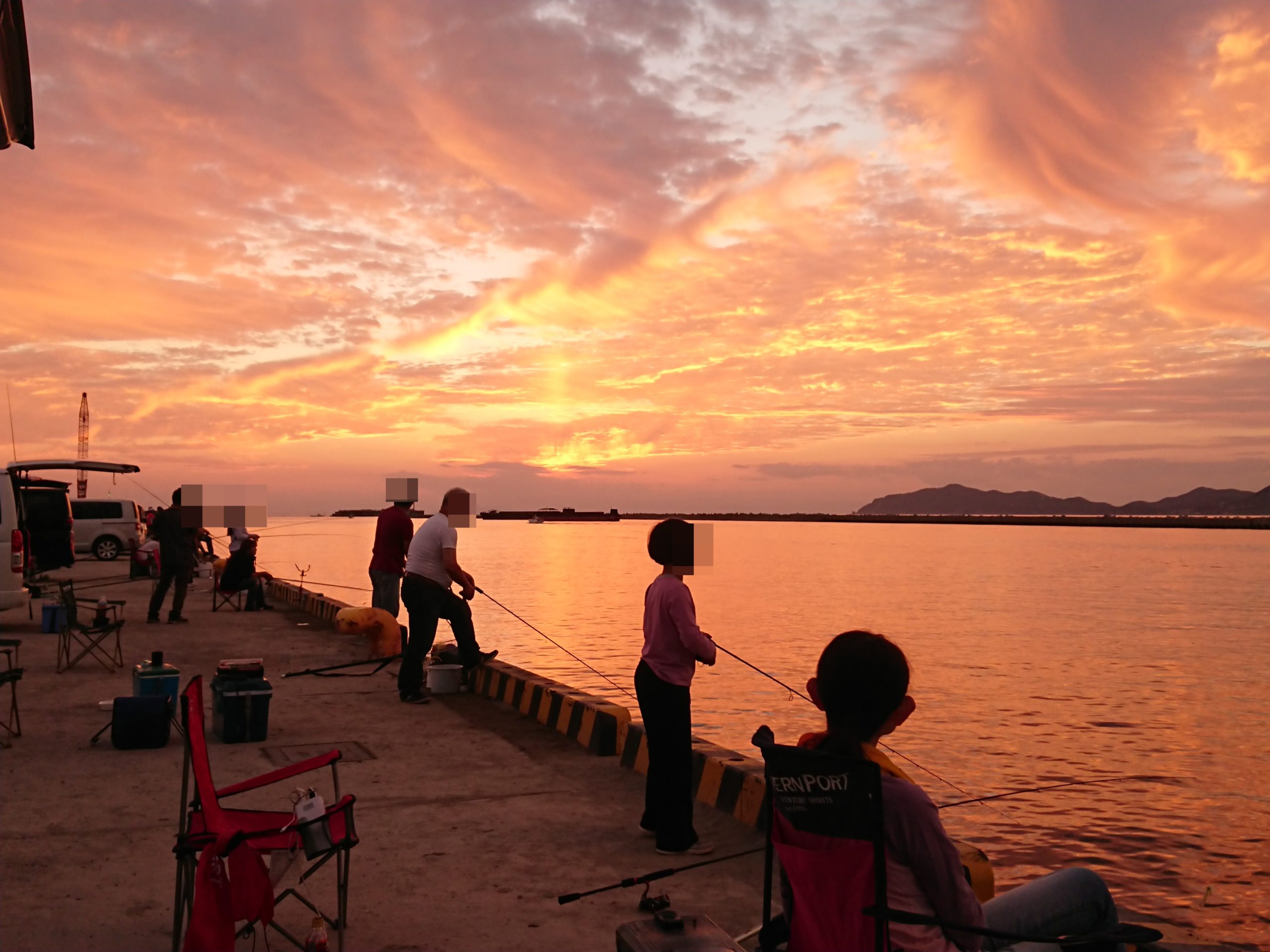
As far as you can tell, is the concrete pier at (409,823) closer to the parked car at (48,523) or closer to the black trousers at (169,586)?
the black trousers at (169,586)

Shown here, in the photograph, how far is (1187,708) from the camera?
19062mm

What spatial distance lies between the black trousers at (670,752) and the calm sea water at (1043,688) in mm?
4438

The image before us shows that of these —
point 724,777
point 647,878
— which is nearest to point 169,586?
point 724,777

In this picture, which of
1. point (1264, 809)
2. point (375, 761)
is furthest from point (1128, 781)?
point (375, 761)

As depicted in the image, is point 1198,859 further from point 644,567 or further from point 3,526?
point 644,567

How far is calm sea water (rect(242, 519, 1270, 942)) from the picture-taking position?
33.2 ft

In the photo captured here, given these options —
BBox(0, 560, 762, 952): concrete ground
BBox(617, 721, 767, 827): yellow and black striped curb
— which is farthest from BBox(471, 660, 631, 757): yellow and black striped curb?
BBox(617, 721, 767, 827): yellow and black striped curb

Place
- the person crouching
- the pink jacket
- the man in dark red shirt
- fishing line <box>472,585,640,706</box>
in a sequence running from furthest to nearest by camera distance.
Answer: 1. the person crouching
2. fishing line <box>472,585,640,706</box>
3. the man in dark red shirt
4. the pink jacket

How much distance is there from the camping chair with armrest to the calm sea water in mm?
6633

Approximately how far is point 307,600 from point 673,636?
56.9 feet

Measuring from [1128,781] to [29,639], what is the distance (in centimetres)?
1466

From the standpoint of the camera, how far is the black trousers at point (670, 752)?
5602 millimetres

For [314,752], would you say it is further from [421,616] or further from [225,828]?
[225,828]

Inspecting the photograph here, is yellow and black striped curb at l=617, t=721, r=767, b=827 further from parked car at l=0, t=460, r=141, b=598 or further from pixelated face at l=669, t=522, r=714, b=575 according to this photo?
parked car at l=0, t=460, r=141, b=598
